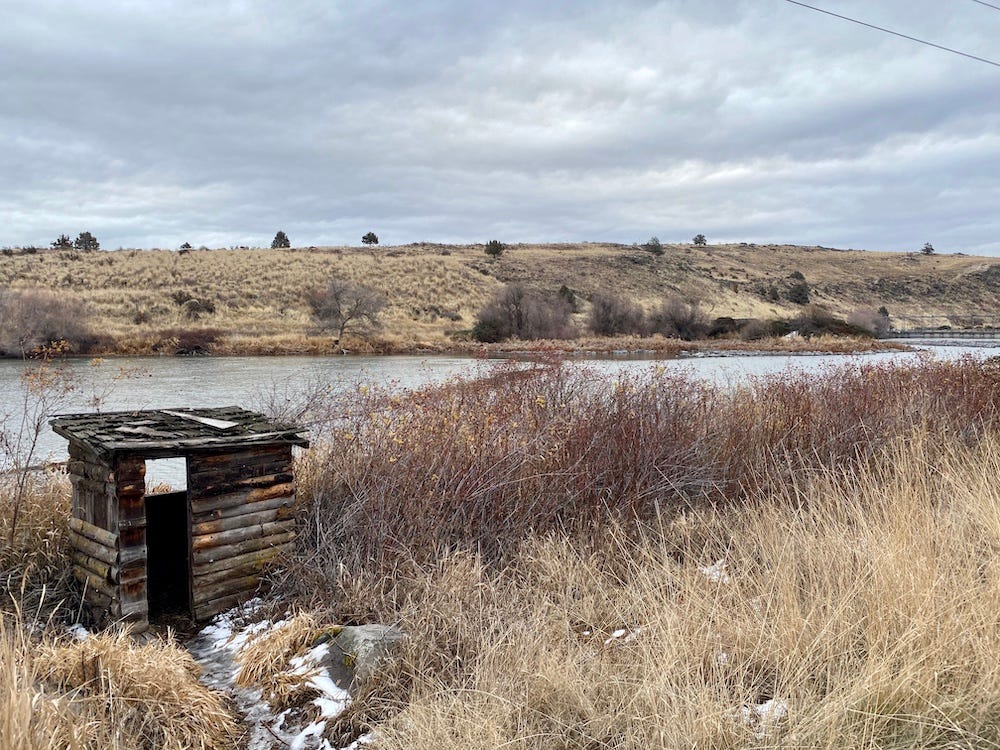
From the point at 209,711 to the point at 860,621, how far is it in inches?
130

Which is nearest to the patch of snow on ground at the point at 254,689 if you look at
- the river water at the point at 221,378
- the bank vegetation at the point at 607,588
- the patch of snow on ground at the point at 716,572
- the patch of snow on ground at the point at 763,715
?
the bank vegetation at the point at 607,588

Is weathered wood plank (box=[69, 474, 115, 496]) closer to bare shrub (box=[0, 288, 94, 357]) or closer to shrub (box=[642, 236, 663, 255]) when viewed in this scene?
bare shrub (box=[0, 288, 94, 357])

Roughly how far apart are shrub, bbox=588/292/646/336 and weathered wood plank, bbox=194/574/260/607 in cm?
3564

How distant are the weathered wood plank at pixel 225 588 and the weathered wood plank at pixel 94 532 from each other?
668 mm

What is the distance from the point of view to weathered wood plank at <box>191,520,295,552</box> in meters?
5.09

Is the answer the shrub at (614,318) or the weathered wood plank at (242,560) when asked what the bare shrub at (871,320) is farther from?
the weathered wood plank at (242,560)

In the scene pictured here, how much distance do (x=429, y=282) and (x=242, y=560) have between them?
149 ft

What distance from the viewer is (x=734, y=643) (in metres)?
3.56

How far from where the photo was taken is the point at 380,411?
296 inches

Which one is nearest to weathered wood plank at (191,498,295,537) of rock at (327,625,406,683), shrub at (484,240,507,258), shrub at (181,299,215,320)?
rock at (327,625,406,683)

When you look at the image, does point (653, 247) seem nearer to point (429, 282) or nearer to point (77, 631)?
point (429, 282)

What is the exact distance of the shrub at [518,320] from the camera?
120 ft

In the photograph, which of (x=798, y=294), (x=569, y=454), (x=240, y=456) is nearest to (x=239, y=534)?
(x=240, y=456)

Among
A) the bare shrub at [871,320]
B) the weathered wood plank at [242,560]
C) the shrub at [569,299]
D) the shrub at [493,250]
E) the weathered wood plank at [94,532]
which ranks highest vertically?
the shrub at [493,250]
